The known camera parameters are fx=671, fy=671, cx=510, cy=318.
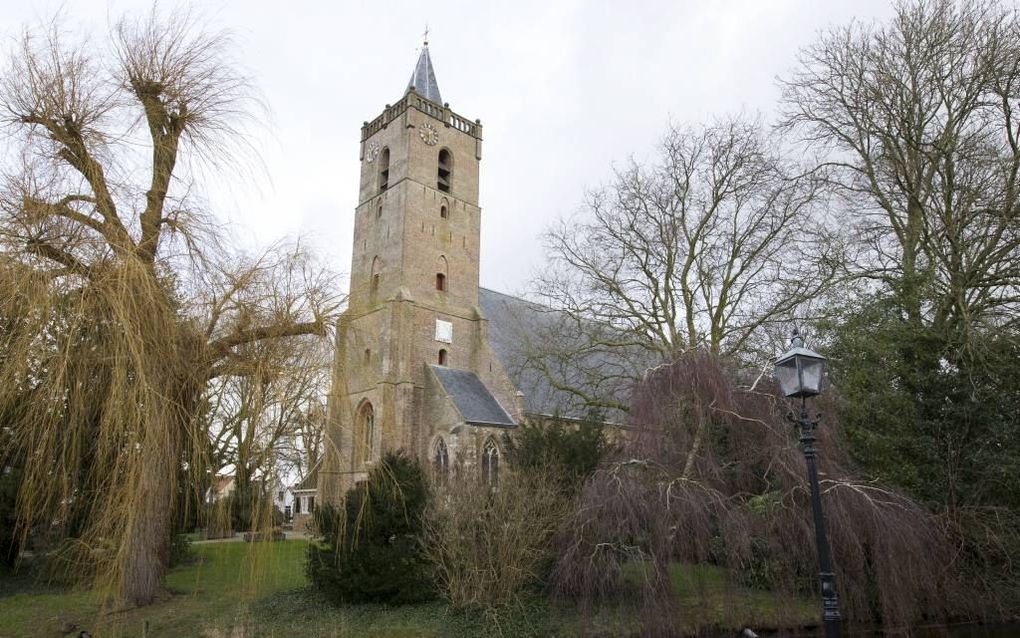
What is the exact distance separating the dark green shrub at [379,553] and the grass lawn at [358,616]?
295 millimetres

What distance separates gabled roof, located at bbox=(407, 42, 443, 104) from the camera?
30797mm

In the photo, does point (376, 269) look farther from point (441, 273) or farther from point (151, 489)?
point (151, 489)

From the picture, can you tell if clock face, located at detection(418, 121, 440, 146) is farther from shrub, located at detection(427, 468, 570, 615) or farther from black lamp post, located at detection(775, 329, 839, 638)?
black lamp post, located at detection(775, 329, 839, 638)

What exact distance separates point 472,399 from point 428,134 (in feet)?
39.0

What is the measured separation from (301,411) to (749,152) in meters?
13.0

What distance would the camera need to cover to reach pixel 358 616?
11656 millimetres

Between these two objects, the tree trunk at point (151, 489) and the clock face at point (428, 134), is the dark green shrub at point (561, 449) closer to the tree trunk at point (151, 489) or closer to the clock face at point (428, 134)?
the tree trunk at point (151, 489)

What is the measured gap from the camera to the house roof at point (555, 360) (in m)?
17.2

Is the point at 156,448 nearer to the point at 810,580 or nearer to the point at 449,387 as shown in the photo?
the point at 810,580

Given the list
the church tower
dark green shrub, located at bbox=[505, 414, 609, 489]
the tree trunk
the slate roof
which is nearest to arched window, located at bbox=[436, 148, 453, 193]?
the church tower

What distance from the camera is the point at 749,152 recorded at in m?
16.5

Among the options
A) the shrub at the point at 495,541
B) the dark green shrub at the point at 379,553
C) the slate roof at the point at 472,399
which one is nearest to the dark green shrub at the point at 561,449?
the shrub at the point at 495,541

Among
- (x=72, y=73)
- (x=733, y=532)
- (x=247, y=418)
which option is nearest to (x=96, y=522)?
(x=247, y=418)

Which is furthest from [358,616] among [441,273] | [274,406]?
[441,273]
